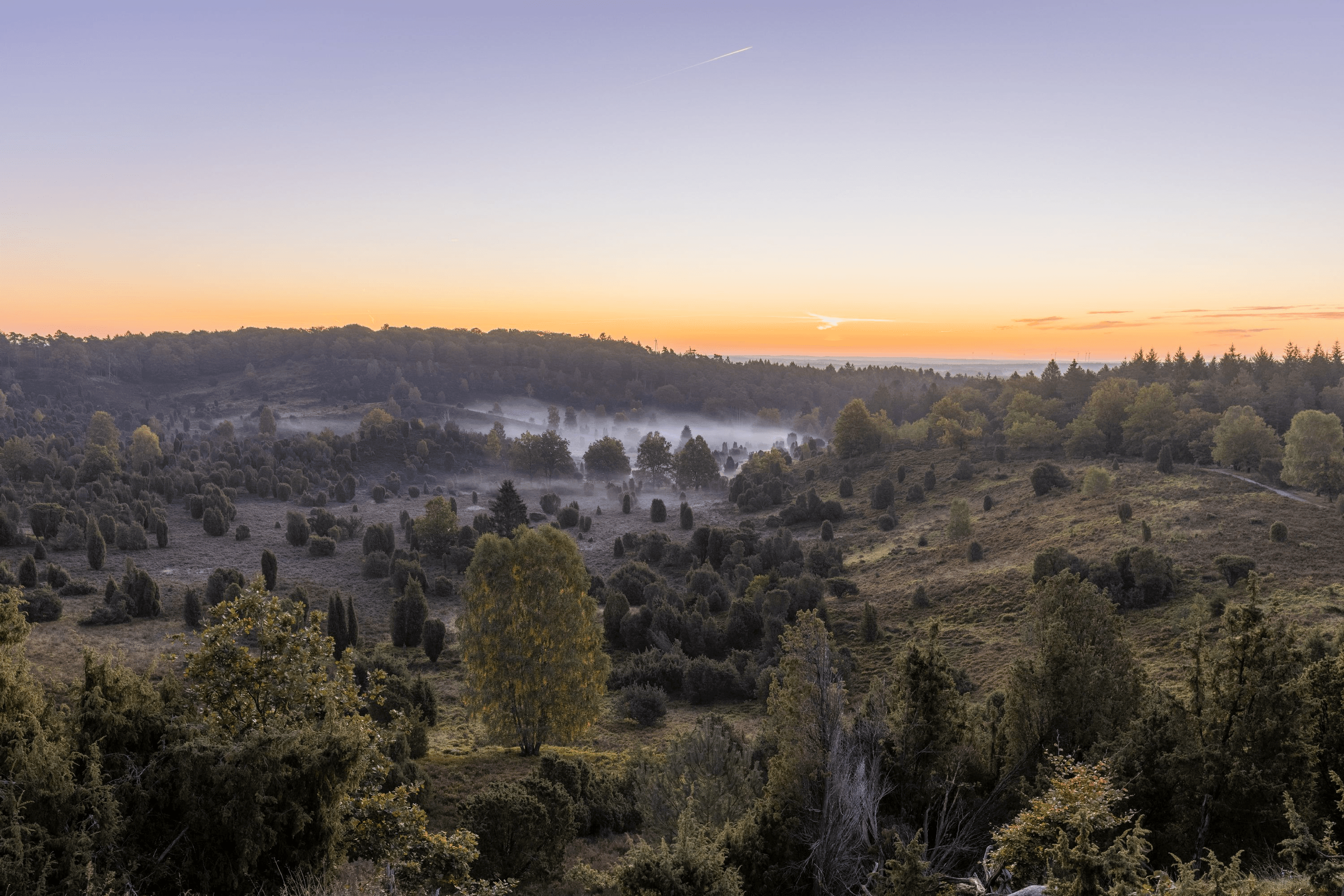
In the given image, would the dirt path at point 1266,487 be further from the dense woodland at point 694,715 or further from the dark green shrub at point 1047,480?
the dark green shrub at point 1047,480

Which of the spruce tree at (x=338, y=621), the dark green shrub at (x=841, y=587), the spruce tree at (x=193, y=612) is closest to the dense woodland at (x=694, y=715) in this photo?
the spruce tree at (x=338, y=621)

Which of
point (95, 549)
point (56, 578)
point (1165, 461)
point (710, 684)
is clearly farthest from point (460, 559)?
point (1165, 461)

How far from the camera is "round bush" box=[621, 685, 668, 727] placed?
36.0 meters

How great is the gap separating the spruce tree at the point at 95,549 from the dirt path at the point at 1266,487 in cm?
8844

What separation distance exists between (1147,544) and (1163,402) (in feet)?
141

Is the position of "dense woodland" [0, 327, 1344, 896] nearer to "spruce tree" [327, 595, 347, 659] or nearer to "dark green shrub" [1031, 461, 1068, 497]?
"spruce tree" [327, 595, 347, 659]

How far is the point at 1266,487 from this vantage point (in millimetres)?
59406

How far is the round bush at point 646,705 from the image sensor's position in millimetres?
36031

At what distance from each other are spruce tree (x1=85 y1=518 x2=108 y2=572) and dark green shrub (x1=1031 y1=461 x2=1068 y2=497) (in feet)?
256

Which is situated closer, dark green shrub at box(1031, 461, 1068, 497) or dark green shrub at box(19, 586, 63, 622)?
dark green shrub at box(19, 586, 63, 622)

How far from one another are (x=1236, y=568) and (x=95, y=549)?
75788mm

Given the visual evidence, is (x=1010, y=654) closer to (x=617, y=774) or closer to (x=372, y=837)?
(x=617, y=774)

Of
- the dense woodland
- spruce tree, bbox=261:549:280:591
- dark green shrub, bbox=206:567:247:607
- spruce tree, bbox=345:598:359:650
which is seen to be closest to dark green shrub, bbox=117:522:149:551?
the dense woodland

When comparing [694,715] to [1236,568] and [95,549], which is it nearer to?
[1236,568]
